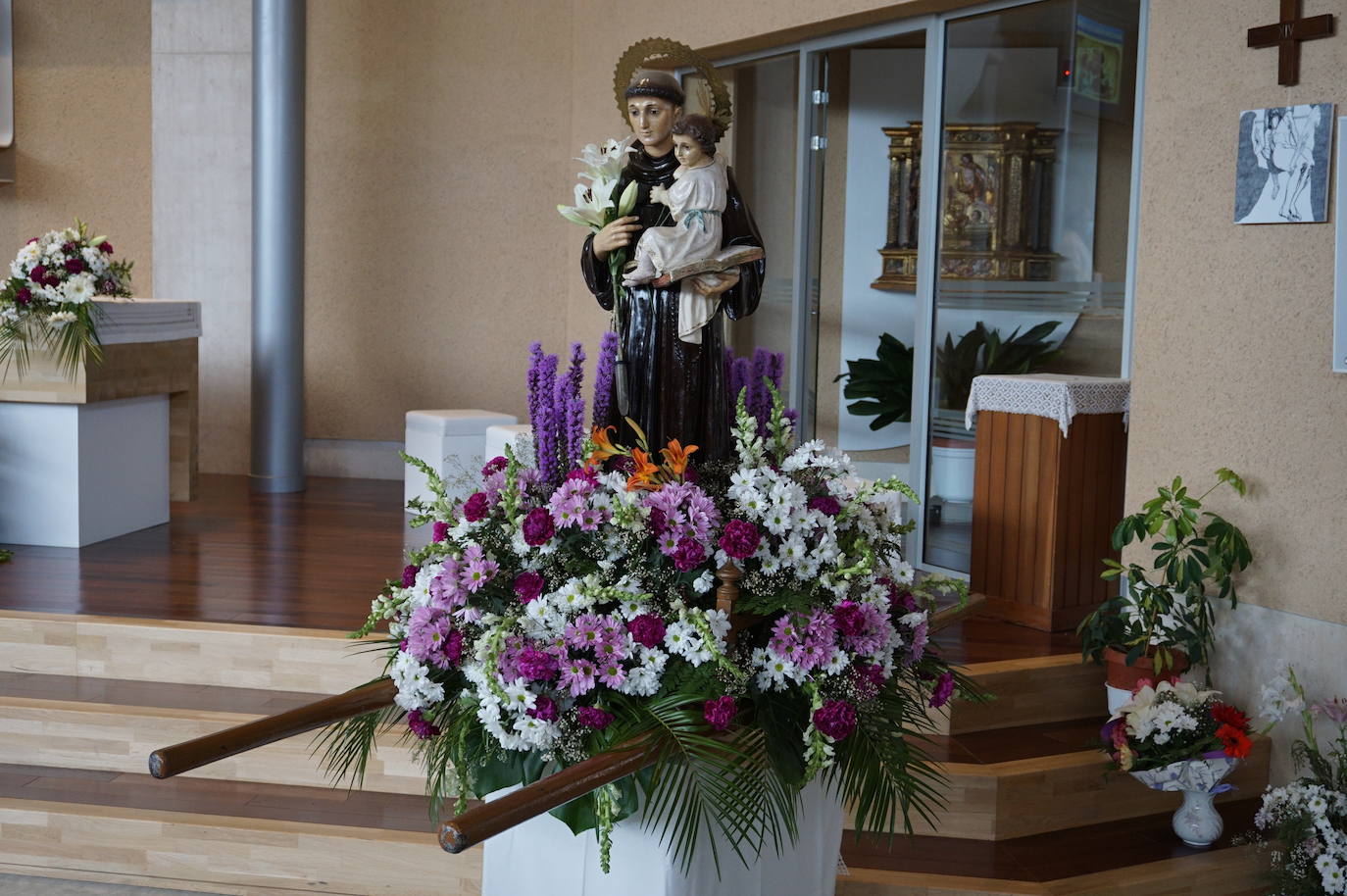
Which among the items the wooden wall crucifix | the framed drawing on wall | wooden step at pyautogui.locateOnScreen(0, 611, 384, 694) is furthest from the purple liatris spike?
the wooden wall crucifix

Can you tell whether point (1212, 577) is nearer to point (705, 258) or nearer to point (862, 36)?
point (705, 258)

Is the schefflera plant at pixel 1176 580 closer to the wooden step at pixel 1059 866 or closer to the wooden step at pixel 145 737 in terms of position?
the wooden step at pixel 1059 866

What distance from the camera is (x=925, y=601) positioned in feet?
7.07

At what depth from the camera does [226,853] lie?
11.9 feet

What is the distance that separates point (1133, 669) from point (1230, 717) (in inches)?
17.5

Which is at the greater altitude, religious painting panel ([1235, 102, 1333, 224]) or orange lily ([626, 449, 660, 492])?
religious painting panel ([1235, 102, 1333, 224])

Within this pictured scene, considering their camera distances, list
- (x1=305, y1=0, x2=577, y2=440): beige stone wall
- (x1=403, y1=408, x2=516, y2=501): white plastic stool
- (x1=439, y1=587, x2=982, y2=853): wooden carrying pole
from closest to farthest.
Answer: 1. (x1=439, y1=587, x2=982, y2=853): wooden carrying pole
2. (x1=403, y1=408, x2=516, y2=501): white plastic stool
3. (x1=305, y1=0, x2=577, y2=440): beige stone wall

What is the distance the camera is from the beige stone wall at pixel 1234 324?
13.0 feet

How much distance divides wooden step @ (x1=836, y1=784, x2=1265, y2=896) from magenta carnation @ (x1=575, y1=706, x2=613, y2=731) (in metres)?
1.88

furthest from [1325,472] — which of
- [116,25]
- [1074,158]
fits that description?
[116,25]

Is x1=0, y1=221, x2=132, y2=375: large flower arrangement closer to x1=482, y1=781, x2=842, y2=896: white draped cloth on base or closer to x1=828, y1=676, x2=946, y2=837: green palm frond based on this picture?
x1=482, y1=781, x2=842, y2=896: white draped cloth on base

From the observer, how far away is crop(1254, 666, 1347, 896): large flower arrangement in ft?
11.3

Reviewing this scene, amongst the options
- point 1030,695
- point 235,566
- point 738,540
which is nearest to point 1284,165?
point 1030,695

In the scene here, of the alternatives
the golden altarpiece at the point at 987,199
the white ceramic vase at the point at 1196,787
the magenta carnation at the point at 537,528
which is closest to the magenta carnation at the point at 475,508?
the magenta carnation at the point at 537,528
